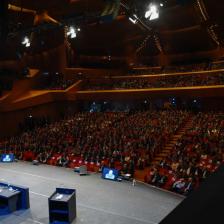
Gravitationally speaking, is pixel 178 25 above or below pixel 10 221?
above

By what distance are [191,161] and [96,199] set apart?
391 centimetres

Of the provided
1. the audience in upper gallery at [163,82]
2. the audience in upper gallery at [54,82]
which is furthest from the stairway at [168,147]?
the audience in upper gallery at [54,82]

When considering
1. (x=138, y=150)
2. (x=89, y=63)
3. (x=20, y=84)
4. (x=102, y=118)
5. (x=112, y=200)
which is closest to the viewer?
(x=112, y=200)

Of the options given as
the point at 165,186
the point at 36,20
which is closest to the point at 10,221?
the point at 165,186

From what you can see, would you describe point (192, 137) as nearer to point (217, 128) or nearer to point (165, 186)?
point (217, 128)

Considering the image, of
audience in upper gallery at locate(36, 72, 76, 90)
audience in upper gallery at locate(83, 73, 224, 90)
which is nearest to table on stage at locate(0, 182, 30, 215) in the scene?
audience in upper gallery at locate(83, 73, 224, 90)

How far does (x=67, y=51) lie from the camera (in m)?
31.5

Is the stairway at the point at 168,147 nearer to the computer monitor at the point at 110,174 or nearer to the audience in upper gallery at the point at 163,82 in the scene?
the computer monitor at the point at 110,174

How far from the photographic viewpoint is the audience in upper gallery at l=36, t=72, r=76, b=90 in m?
27.7

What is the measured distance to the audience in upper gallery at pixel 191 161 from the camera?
10.4m

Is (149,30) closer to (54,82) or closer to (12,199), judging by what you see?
(54,82)

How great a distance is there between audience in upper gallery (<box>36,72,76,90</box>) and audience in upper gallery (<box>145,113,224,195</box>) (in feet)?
47.1

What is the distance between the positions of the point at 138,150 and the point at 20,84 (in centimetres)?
1313

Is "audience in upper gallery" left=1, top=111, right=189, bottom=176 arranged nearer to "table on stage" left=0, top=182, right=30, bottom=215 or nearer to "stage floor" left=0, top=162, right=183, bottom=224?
"stage floor" left=0, top=162, right=183, bottom=224
